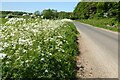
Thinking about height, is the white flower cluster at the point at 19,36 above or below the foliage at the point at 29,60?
above

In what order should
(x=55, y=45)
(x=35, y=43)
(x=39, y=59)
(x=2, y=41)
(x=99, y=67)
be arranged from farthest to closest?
(x=99, y=67) → (x=55, y=45) → (x=35, y=43) → (x=2, y=41) → (x=39, y=59)

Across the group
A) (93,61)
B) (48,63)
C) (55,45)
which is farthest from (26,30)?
(93,61)

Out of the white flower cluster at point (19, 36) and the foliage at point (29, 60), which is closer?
the foliage at point (29, 60)

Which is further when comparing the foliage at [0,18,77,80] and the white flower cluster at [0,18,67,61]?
the white flower cluster at [0,18,67,61]

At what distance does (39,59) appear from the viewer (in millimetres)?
7973

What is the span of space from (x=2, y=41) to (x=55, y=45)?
213 centimetres

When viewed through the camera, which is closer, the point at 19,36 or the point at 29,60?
the point at 29,60

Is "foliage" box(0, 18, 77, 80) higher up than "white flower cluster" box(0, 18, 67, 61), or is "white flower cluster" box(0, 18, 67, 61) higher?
"white flower cluster" box(0, 18, 67, 61)

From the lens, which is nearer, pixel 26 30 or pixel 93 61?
pixel 26 30

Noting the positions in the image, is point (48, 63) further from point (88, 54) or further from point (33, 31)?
point (88, 54)

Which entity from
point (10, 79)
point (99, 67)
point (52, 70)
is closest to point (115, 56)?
point (99, 67)

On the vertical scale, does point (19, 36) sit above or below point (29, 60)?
above

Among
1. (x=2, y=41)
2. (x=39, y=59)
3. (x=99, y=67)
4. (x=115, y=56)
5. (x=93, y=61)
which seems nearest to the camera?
(x=39, y=59)

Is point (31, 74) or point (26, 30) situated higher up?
point (26, 30)
